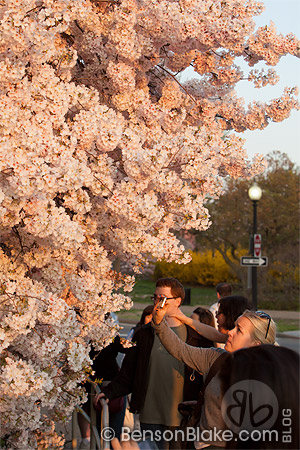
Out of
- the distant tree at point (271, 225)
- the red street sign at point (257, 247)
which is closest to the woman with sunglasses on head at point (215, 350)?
the red street sign at point (257, 247)

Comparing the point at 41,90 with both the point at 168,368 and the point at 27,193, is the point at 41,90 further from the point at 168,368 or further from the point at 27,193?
the point at 168,368

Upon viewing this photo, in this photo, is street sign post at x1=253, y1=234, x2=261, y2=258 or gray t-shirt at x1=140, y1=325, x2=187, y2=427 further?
street sign post at x1=253, y1=234, x2=261, y2=258

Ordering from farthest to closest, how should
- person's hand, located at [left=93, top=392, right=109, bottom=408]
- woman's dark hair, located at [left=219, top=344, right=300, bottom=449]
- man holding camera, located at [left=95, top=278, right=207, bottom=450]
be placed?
person's hand, located at [left=93, top=392, right=109, bottom=408]
man holding camera, located at [left=95, top=278, right=207, bottom=450]
woman's dark hair, located at [left=219, top=344, right=300, bottom=449]

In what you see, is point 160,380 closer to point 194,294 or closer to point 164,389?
point 164,389

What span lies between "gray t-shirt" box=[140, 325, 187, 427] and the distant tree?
28.8 meters

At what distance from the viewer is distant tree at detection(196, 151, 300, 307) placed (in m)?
35.1

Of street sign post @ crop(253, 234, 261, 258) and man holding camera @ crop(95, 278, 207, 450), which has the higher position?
street sign post @ crop(253, 234, 261, 258)

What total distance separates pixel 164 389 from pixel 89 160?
1983mm

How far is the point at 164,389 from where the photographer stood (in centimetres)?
604

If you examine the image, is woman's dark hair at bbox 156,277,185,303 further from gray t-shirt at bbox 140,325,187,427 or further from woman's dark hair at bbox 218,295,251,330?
woman's dark hair at bbox 218,295,251,330

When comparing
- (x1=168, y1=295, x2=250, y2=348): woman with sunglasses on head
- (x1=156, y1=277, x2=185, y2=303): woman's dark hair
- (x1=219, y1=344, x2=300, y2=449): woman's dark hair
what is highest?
(x1=156, y1=277, x2=185, y2=303): woman's dark hair

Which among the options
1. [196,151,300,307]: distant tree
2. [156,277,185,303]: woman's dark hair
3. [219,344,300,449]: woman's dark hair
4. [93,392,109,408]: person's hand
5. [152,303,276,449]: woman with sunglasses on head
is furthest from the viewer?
[196,151,300,307]: distant tree

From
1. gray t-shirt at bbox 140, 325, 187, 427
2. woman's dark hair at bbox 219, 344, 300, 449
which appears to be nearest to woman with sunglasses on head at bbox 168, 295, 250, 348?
gray t-shirt at bbox 140, 325, 187, 427

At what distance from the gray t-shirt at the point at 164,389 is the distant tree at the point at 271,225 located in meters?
28.8
